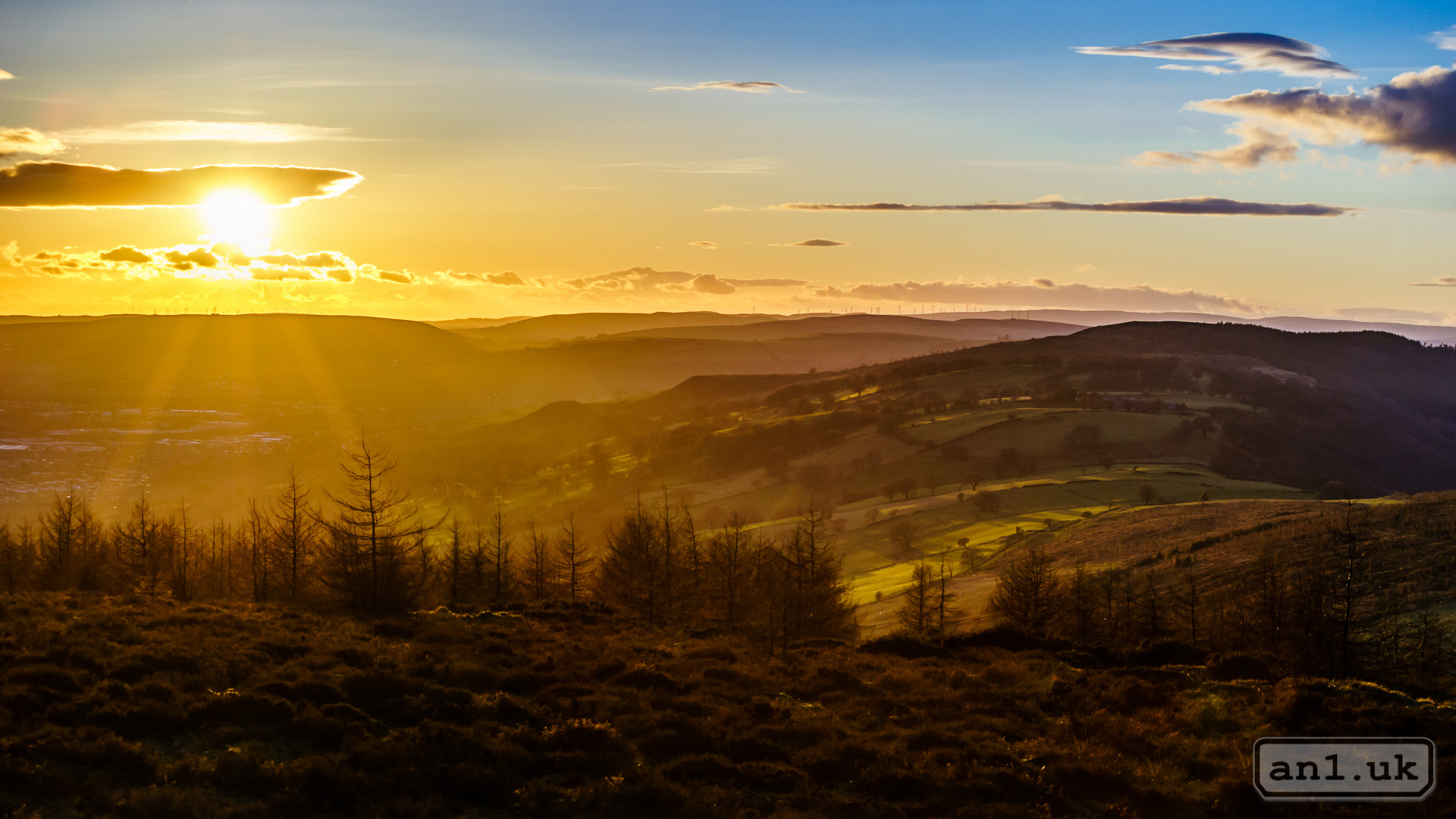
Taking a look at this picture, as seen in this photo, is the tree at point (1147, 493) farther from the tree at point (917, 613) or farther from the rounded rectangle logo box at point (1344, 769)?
the rounded rectangle logo box at point (1344, 769)

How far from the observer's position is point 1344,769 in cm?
1902

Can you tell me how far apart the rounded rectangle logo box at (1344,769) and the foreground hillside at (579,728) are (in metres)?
0.53

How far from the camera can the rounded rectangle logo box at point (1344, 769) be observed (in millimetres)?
18062

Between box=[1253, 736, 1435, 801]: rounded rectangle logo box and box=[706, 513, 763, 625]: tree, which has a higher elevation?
box=[1253, 736, 1435, 801]: rounded rectangle logo box

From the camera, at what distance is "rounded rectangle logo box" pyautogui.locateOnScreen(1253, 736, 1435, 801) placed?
1806 centimetres

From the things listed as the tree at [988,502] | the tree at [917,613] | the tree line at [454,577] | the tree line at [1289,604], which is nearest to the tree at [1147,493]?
the tree at [988,502]

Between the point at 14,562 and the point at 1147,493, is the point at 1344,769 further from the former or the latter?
Answer: the point at 1147,493

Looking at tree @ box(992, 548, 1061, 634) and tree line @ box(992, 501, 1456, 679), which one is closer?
tree line @ box(992, 501, 1456, 679)

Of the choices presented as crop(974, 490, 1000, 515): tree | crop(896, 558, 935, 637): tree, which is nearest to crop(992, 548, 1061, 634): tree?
crop(896, 558, 935, 637): tree

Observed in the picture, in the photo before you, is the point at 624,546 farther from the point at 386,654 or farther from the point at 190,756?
the point at 190,756

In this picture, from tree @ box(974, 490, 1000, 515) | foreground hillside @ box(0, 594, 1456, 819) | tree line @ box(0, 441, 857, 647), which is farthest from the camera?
tree @ box(974, 490, 1000, 515)

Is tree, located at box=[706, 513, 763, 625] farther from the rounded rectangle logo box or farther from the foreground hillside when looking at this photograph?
the rounded rectangle logo box

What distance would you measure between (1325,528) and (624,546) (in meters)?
53.1

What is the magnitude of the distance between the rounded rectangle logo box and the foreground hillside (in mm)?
529
